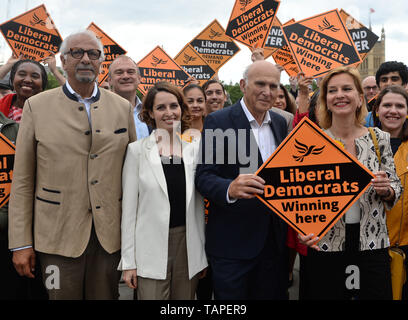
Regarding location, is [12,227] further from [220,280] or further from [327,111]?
[327,111]

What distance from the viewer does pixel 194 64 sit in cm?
741

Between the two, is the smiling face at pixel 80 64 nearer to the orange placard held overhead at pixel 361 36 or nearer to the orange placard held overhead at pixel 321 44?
the orange placard held overhead at pixel 321 44

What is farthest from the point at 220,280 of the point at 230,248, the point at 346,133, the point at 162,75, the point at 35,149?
the point at 162,75

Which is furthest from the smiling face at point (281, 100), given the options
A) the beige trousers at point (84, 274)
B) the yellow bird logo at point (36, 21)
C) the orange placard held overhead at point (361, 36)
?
the yellow bird logo at point (36, 21)

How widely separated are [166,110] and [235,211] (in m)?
0.91

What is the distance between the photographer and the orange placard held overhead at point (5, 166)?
2.67 metres

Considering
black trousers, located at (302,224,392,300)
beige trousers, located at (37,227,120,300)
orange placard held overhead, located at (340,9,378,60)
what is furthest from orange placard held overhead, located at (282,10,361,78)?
beige trousers, located at (37,227,120,300)

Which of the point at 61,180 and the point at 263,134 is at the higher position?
the point at 263,134

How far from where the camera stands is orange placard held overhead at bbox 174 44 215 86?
24.3 ft

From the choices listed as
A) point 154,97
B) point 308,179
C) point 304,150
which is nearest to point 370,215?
point 308,179

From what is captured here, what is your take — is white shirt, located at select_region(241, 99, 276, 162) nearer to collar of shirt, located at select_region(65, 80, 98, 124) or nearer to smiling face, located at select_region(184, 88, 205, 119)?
collar of shirt, located at select_region(65, 80, 98, 124)

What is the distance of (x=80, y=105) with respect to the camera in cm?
256

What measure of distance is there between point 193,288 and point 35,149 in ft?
4.84

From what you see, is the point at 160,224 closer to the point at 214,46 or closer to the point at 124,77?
the point at 124,77
